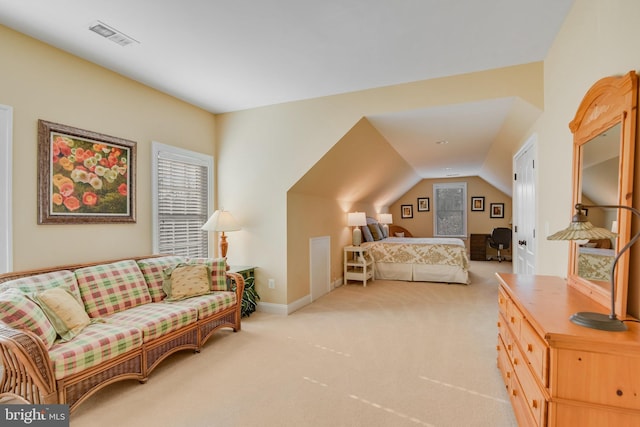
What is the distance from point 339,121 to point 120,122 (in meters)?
2.35

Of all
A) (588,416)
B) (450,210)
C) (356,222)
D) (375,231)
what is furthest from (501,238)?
(588,416)

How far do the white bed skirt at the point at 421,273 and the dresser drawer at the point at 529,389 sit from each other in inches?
157

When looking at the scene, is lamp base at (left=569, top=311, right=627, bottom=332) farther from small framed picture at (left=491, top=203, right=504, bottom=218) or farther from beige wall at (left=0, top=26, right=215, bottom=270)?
small framed picture at (left=491, top=203, right=504, bottom=218)

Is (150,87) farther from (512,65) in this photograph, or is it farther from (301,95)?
(512,65)

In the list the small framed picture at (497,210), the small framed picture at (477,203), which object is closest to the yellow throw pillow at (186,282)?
the small framed picture at (477,203)

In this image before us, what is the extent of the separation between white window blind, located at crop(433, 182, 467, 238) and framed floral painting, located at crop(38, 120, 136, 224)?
8.36 meters

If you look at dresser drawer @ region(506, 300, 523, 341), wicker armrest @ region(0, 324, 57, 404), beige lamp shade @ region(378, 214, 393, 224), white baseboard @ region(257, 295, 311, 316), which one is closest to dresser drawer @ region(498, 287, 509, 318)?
dresser drawer @ region(506, 300, 523, 341)

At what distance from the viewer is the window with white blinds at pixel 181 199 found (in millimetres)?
3640

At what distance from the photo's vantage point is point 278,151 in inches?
161

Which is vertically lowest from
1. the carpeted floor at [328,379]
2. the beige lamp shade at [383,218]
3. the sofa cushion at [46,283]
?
the carpeted floor at [328,379]

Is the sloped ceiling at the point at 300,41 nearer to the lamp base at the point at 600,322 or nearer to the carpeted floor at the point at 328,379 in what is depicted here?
the lamp base at the point at 600,322

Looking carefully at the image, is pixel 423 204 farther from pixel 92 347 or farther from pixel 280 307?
pixel 92 347

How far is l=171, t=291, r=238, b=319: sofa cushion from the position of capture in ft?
9.53

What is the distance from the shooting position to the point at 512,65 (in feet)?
9.99
